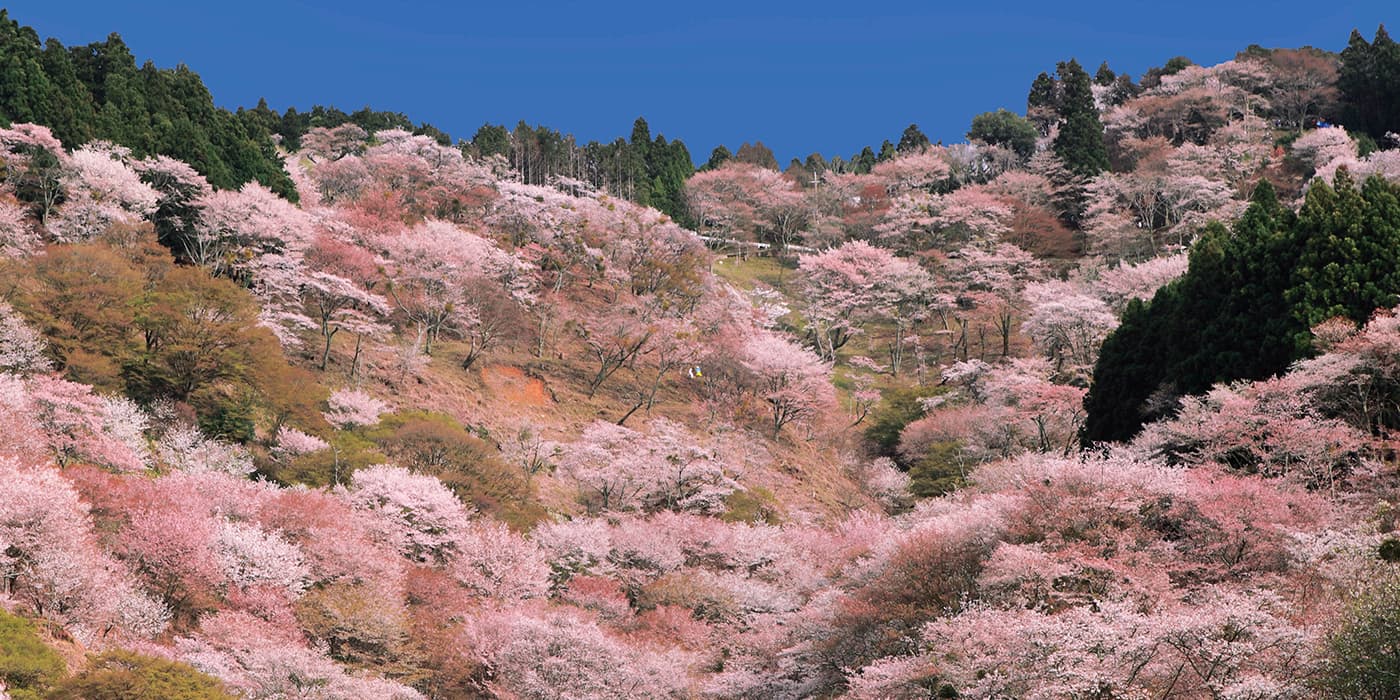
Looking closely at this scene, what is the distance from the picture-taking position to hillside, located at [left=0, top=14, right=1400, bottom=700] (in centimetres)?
1969

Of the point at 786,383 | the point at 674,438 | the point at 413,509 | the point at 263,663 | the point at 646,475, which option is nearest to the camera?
the point at 263,663

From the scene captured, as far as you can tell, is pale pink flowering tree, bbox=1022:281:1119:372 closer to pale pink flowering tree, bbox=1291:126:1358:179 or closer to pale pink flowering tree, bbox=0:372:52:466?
pale pink flowering tree, bbox=1291:126:1358:179

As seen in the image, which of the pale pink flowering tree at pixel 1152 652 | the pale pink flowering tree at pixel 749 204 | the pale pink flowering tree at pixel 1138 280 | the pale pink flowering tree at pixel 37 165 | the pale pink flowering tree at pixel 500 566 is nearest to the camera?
the pale pink flowering tree at pixel 1152 652

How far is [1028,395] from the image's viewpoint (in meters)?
38.8

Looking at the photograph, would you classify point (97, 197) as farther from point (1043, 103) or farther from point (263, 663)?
point (1043, 103)

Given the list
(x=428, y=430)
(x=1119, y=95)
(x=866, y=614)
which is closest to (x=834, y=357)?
(x=428, y=430)

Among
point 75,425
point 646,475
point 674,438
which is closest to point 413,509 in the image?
point 75,425

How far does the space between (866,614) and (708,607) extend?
756cm

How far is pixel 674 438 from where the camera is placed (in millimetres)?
39625

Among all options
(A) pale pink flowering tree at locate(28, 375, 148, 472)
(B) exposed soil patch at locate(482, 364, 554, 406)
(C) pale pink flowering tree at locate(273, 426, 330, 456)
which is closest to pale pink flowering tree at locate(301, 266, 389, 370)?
(B) exposed soil patch at locate(482, 364, 554, 406)

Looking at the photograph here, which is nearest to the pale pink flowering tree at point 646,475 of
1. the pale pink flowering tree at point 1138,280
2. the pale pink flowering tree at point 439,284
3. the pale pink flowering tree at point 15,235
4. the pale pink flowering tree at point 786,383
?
the pale pink flowering tree at point 786,383

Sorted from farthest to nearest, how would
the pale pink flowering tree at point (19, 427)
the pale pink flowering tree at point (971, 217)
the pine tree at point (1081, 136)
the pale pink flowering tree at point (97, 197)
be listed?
the pine tree at point (1081, 136) < the pale pink flowering tree at point (971, 217) < the pale pink flowering tree at point (97, 197) < the pale pink flowering tree at point (19, 427)

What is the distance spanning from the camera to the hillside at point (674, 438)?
19.7 m

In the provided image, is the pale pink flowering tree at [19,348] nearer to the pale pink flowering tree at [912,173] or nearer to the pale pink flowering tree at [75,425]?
the pale pink flowering tree at [75,425]
